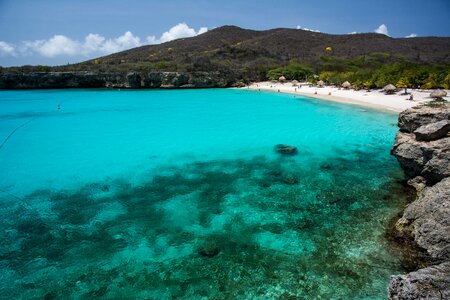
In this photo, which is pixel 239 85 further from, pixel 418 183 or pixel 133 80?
pixel 418 183

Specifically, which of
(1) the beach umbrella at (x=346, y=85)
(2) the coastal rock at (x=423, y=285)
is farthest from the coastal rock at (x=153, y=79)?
(2) the coastal rock at (x=423, y=285)

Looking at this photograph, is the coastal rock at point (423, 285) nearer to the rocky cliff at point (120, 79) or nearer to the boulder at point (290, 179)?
the boulder at point (290, 179)

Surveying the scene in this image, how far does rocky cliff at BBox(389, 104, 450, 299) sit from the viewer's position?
12.0 feet

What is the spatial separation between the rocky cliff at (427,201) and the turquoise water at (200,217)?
0.77 meters

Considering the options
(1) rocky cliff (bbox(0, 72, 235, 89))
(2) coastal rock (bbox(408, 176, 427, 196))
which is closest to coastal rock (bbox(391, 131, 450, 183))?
(2) coastal rock (bbox(408, 176, 427, 196))

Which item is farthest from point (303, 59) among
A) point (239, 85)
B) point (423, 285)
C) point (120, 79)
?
point (423, 285)

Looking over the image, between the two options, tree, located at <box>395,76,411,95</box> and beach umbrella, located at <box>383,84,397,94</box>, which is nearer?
tree, located at <box>395,76,411,95</box>

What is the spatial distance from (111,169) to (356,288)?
1139 centimetres

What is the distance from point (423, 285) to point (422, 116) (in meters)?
8.57

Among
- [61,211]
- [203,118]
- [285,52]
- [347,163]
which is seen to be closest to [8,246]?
[61,211]

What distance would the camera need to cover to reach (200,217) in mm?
8547

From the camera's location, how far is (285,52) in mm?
85000

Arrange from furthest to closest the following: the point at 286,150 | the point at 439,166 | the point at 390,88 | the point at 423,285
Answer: the point at 390,88 → the point at 286,150 → the point at 439,166 → the point at 423,285

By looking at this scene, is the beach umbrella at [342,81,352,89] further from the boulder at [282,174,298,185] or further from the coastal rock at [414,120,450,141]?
the coastal rock at [414,120,450,141]
